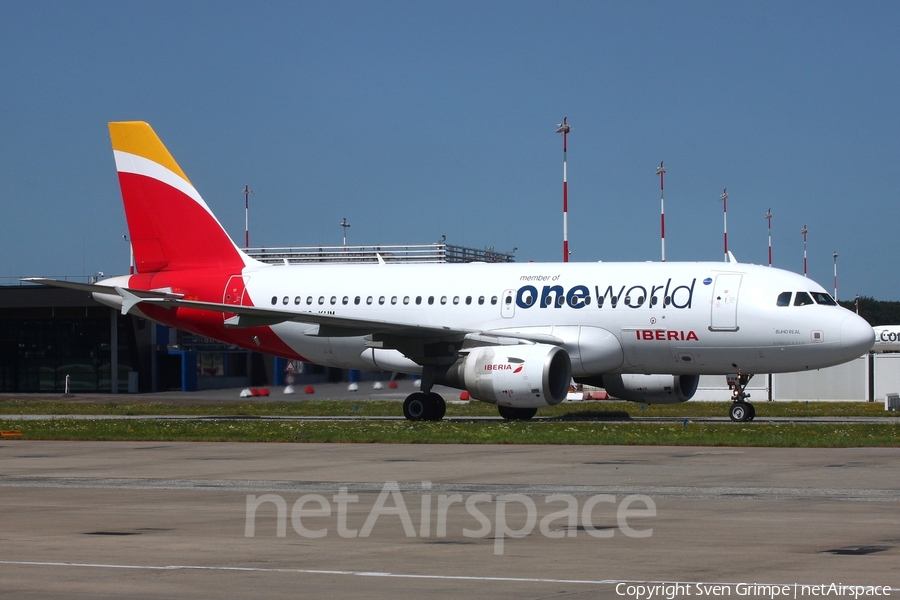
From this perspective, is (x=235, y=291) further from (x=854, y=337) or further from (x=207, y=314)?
(x=854, y=337)

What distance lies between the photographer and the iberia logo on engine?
28328mm

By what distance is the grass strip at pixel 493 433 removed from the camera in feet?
70.7

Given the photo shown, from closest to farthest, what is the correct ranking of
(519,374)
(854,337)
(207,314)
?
(519,374)
(854,337)
(207,314)

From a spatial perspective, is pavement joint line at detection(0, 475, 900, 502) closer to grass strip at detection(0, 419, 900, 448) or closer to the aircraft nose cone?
grass strip at detection(0, 419, 900, 448)

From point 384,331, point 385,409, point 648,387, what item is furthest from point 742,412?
point 385,409

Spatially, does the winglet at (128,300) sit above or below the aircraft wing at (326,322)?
above

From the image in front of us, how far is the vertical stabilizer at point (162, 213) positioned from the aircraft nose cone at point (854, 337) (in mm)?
16594

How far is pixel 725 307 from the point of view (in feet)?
92.5

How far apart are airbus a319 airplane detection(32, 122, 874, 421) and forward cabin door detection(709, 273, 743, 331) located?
0.03 metres

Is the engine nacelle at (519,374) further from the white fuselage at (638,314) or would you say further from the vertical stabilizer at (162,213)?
Answer: the vertical stabilizer at (162,213)

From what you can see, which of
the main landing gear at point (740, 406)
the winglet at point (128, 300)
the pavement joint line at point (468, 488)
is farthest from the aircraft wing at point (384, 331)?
the pavement joint line at point (468, 488)

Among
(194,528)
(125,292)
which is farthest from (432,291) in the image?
(194,528)

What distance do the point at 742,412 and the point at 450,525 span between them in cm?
1861

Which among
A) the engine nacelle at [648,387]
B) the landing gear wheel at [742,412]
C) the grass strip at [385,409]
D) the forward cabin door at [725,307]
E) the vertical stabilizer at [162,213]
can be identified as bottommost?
the grass strip at [385,409]
